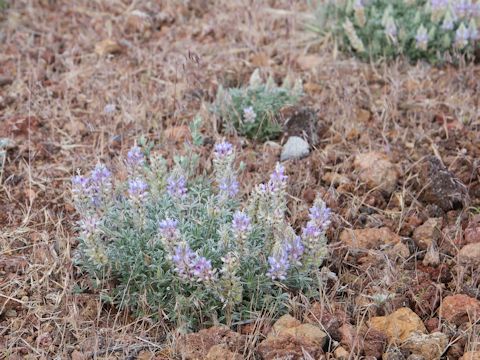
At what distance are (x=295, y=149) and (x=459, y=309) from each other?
4.59 ft

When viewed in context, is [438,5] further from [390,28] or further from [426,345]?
[426,345]

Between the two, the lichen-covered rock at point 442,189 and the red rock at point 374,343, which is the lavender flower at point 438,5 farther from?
the red rock at point 374,343

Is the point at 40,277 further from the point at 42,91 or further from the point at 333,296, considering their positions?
the point at 42,91

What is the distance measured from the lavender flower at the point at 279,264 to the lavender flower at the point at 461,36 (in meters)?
2.47

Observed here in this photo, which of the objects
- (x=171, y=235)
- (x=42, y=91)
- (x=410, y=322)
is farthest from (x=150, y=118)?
(x=410, y=322)

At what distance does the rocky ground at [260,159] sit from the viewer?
9.02 ft

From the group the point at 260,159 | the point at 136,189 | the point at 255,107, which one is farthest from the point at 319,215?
the point at 255,107

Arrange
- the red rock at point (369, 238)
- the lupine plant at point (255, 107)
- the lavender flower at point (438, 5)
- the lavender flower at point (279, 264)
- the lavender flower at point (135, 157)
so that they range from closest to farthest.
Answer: the lavender flower at point (279, 264)
the lavender flower at point (135, 157)
the red rock at point (369, 238)
the lupine plant at point (255, 107)
the lavender flower at point (438, 5)

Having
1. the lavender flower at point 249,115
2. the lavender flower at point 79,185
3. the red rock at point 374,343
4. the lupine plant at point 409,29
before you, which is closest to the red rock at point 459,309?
the red rock at point 374,343

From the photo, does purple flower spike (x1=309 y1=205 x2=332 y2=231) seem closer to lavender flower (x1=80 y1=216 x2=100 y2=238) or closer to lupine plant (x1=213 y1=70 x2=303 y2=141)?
lavender flower (x1=80 y1=216 x2=100 y2=238)

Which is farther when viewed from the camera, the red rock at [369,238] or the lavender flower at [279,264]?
the red rock at [369,238]

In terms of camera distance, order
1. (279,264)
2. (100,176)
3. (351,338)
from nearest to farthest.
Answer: (351,338) → (279,264) → (100,176)

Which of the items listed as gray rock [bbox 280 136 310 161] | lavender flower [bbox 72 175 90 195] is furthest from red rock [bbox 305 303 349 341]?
gray rock [bbox 280 136 310 161]

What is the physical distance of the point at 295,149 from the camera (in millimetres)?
3885
